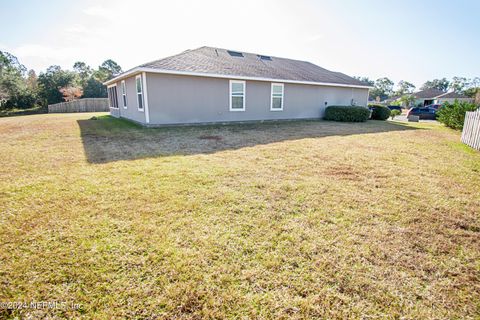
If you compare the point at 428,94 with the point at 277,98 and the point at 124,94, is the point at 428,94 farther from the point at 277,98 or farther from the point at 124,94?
the point at 124,94

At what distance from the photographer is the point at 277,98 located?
44.9 feet

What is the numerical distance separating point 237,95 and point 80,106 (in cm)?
2321

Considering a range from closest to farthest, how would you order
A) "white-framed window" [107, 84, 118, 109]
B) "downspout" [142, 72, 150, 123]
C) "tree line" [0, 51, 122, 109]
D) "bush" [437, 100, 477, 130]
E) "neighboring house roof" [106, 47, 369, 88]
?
"downspout" [142, 72, 150, 123]
"neighboring house roof" [106, 47, 369, 88]
"bush" [437, 100, 477, 130]
"white-framed window" [107, 84, 118, 109]
"tree line" [0, 51, 122, 109]

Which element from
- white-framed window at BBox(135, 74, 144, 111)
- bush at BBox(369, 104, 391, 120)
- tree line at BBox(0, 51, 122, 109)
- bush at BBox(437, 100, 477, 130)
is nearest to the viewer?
white-framed window at BBox(135, 74, 144, 111)

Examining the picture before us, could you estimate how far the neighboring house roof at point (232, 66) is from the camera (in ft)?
33.9

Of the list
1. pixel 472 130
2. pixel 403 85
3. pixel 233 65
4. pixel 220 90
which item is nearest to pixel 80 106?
pixel 233 65

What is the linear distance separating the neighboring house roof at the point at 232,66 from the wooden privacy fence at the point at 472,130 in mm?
8182

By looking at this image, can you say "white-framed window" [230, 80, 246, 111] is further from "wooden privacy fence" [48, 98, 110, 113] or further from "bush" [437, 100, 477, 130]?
"wooden privacy fence" [48, 98, 110, 113]

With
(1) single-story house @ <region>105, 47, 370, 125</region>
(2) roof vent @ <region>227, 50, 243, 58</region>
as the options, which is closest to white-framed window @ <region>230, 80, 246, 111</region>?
(1) single-story house @ <region>105, 47, 370, 125</region>

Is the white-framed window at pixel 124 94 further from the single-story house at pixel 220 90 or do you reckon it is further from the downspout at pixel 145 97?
the downspout at pixel 145 97

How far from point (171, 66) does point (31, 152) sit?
6.42 meters

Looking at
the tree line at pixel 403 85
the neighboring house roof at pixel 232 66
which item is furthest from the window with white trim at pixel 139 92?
the tree line at pixel 403 85

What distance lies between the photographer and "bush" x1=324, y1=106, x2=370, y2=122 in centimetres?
1462

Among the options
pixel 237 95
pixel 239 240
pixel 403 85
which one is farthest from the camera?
pixel 403 85
